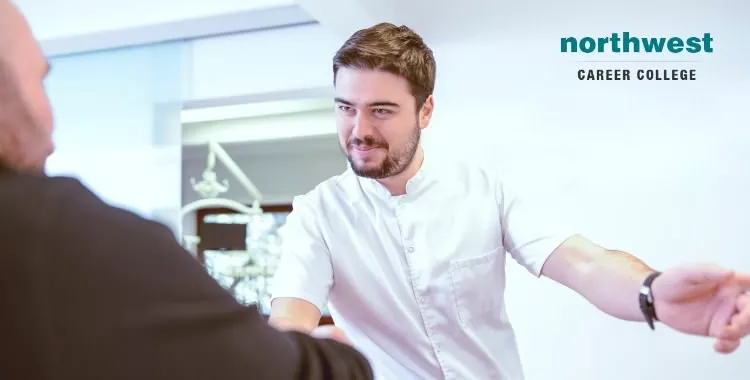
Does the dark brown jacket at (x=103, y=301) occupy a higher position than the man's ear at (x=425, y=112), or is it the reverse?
the man's ear at (x=425, y=112)

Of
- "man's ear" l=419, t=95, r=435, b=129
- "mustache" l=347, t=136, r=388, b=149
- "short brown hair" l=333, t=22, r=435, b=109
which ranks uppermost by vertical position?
"short brown hair" l=333, t=22, r=435, b=109

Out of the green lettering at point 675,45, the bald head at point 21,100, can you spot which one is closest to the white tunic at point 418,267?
the bald head at point 21,100

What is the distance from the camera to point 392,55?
1.65m

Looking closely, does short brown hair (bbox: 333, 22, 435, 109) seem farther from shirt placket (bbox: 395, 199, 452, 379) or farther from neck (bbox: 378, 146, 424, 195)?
shirt placket (bbox: 395, 199, 452, 379)

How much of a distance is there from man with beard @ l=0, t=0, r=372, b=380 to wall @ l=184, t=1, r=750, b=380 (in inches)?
86.3

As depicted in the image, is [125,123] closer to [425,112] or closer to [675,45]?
[425,112]

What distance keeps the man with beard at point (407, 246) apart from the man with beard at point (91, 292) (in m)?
0.89

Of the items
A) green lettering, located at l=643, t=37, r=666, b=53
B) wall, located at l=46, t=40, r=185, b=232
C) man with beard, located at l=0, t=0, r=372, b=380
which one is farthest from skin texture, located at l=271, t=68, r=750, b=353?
wall, located at l=46, t=40, r=185, b=232

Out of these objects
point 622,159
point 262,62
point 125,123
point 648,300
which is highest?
point 262,62

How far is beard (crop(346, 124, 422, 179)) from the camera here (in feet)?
5.31

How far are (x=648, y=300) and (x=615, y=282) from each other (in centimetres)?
12

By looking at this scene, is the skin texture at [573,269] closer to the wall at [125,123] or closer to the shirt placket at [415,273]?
the shirt placket at [415,273]

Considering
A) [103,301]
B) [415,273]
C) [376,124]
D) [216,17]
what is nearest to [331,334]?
[103,301]

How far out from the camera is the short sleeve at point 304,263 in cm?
146
